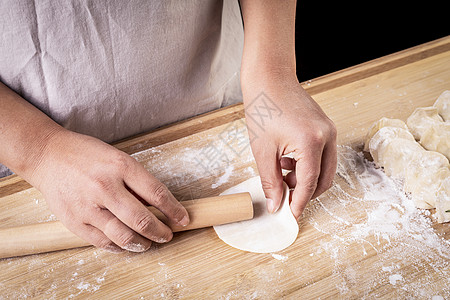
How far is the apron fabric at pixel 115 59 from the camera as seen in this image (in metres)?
1.05

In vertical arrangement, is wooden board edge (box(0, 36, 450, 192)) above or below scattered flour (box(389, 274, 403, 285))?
above

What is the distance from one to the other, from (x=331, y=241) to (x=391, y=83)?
0.73 metres

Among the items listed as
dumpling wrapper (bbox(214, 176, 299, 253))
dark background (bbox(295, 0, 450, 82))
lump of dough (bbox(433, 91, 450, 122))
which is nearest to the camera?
dumpling wrapper (bbox(214, 176, 299, 253))

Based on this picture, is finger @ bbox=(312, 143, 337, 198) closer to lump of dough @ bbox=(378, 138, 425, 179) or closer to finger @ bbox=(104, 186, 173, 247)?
lump of dough @ bbox=(378, 138, 425, 179)

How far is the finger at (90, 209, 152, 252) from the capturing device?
37.7 inches

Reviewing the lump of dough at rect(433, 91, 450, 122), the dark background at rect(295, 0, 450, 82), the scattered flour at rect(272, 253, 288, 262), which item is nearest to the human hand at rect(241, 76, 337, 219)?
the scattered flour at rect(272, 253, 288, 262)

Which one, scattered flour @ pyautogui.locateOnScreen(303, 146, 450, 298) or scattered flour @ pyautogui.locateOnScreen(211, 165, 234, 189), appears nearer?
scattered flour @ pyautogui.locateOnScreen(303, 146, 450, 298)

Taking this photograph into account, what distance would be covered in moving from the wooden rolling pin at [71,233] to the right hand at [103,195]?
4 cm

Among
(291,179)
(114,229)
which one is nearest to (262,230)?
(291,179)

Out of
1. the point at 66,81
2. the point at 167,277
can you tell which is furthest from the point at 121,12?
the point at 167,277

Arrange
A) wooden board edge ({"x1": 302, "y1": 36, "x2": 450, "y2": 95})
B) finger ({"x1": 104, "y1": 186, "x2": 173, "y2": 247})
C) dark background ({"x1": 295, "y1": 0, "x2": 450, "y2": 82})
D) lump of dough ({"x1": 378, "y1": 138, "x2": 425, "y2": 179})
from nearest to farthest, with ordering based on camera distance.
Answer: finger ({"x1": 104, "y1": 186, "x2": 173, "y2": 247}), lump of dough ({"x1": 378, "y1": 138, "x2": 425, "y2": 179}), wooden board edge ({"x1": 302, "y1": 36, "x2": 450, "y2": 95}), dark background ({"x1": 295, "y1": 0, "x2": 450, "y2": 82})

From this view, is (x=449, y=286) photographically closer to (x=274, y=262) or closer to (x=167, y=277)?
(x=274, y=262)

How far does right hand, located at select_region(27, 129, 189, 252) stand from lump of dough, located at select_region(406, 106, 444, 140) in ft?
2.52

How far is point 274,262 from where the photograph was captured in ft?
3.33
